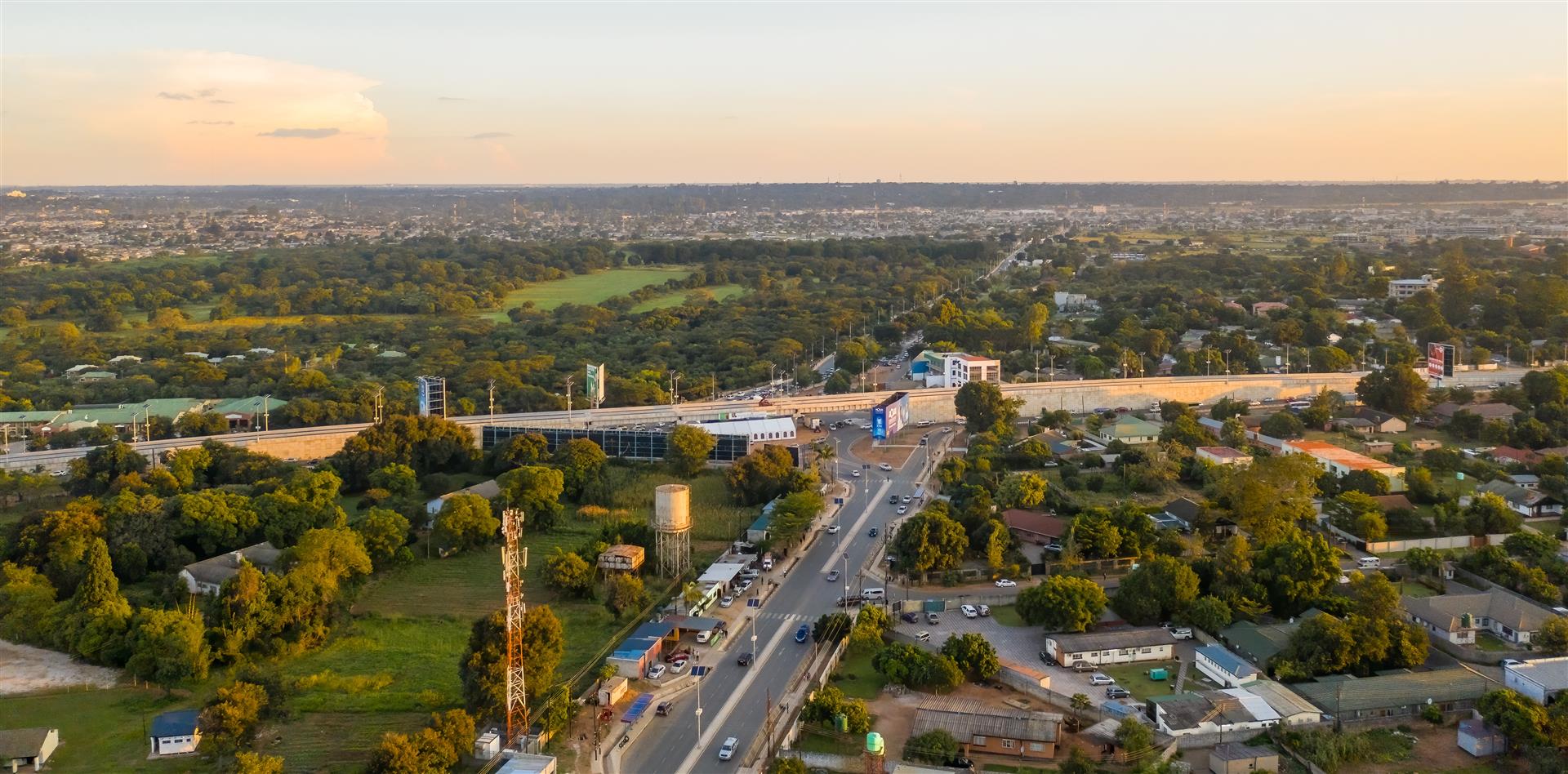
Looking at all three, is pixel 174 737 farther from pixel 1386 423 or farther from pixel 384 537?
pixel 1386 423

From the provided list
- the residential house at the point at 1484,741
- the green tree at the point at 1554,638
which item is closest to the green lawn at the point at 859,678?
the residential house at the point at 1484,741

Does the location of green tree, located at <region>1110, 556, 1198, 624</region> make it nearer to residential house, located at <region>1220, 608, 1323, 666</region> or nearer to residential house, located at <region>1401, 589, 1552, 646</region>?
residential house, located at <region>1220, 608, 1323, 666</region>

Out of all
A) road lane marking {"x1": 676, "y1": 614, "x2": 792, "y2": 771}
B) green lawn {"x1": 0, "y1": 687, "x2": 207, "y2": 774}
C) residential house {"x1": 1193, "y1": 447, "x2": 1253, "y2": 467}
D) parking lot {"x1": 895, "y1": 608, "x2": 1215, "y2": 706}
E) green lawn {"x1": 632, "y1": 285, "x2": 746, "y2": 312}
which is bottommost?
green lawn {"x1": 0, "y1": 687, "x2": 207, "y2": 774}

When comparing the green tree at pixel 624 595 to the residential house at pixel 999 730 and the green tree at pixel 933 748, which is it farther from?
the green tree at pixel 933 748

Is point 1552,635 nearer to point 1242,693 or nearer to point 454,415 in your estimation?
point 1242,693

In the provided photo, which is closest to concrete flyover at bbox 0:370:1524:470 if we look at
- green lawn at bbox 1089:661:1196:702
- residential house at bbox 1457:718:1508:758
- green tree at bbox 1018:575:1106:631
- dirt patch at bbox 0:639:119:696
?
dirt patch at bbox 0:639:119:696

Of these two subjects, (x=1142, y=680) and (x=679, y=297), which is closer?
(x=1142, y=680)

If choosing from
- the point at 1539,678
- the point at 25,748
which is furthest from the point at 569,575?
the point at 1539,678
